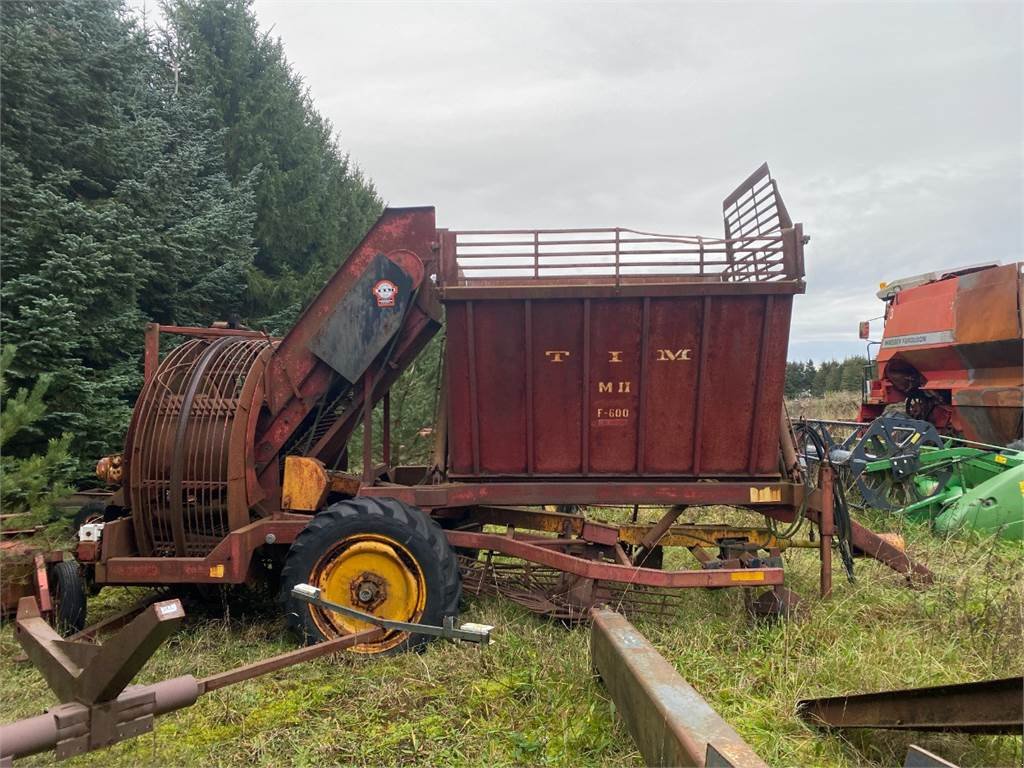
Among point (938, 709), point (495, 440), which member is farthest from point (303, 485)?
point (938, 709)

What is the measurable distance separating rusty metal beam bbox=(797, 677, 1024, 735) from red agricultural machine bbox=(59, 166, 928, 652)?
1.39 metres

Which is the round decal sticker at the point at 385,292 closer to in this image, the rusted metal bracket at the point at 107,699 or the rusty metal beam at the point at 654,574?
the rusty metal beam at the point at 654,574

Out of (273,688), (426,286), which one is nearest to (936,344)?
(426,286)

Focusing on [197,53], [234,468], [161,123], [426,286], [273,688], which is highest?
[197,53]

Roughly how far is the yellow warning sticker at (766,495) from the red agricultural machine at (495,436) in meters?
0.01

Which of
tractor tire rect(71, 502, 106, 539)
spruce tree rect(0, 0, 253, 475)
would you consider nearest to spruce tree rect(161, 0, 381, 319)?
spruce tree rect(0, 0, 253, 475)

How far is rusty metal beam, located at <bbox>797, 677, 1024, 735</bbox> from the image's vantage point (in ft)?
7.31

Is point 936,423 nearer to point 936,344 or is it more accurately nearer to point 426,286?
point 936,344

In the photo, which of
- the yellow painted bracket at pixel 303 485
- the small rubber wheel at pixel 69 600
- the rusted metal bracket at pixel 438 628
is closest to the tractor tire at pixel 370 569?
the yellow painted bracket at pixel 303 485

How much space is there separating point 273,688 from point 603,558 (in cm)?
242

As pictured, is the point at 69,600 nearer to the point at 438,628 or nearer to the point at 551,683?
the point at 438,628

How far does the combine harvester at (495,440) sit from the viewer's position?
179 inches

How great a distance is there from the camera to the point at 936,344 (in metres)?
10.7

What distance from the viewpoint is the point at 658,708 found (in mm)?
2393
